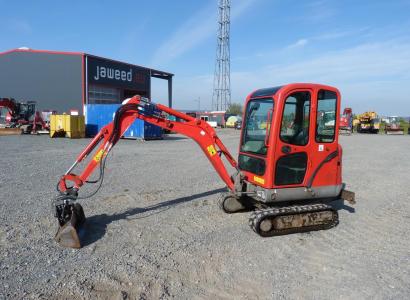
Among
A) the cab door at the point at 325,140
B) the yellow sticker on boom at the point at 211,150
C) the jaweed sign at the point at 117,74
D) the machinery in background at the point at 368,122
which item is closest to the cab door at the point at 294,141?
the cab door at the point at 325,140

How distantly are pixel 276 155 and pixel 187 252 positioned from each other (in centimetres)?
216

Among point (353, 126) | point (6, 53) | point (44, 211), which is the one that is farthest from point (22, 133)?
point (353, 126)

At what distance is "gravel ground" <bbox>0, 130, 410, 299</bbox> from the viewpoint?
13.9ft

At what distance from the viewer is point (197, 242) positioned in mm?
5691

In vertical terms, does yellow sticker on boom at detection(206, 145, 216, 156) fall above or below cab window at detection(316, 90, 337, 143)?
below

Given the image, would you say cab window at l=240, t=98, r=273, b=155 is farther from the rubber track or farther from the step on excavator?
the rubber track

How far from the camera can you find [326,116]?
21.0ft

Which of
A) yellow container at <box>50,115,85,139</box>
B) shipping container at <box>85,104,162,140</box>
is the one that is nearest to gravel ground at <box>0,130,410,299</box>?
shipping container at <box>85,104,162,140</box>

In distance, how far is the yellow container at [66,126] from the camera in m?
26.5

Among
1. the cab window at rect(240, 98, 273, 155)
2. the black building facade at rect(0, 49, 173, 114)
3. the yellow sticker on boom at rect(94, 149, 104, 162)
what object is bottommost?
the yellow sticker on boom at rect(94, 149, 104, 162)

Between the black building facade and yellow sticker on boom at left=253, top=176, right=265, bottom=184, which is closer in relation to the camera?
yellow sticker on boom at left=253, top=176, right=265, bottom=184

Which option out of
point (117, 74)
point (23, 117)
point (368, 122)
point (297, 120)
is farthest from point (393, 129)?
point (297, 120)

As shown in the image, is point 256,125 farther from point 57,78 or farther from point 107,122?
point 57,78

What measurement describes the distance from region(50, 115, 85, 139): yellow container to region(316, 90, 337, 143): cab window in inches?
919
